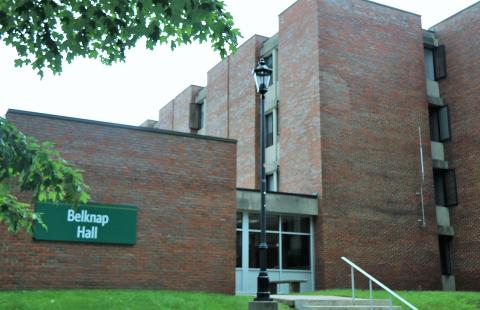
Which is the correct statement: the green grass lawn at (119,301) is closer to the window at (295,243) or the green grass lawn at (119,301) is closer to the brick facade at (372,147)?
the brick facade at (372,147)

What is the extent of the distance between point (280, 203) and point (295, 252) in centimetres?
215

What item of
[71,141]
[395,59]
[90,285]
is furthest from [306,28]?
[90,285]

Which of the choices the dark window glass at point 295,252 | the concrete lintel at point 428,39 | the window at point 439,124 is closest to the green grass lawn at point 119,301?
the dark window glass at point 295,252

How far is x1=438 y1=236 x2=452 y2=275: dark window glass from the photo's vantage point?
2727 centimetres

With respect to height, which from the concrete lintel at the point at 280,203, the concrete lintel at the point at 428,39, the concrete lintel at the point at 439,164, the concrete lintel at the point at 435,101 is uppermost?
the concrete lintel at the point at 428,39

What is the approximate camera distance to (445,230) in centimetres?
2716

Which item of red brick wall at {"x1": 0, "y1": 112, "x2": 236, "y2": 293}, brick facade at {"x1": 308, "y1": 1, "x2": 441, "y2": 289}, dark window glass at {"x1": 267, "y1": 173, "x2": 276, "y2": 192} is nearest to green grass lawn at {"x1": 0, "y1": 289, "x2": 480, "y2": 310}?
red brick wall at {"x1": 0, "y1": 112, "x2": 236, "y2": 293}

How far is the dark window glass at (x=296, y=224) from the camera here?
79.4 ft

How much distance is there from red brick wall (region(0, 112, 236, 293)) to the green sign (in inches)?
8.7

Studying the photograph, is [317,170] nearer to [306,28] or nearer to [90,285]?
[306,28]

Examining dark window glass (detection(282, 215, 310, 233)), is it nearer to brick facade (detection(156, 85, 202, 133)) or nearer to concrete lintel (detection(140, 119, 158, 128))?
brick facade (detection(156, 85, 202, 133))

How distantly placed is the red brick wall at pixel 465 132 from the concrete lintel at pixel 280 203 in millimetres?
7464

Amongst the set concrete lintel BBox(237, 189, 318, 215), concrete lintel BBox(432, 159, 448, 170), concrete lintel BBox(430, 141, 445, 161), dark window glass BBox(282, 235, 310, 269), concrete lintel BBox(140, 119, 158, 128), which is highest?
concrete lintel BBox(140, 119, 158, 128)

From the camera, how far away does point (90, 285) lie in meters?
16.4
